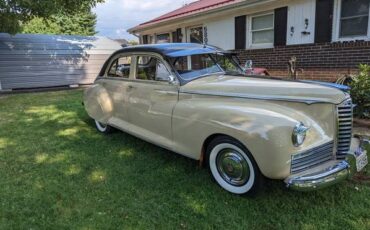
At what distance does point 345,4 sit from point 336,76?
5.94 ft

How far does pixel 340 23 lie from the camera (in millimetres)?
8195

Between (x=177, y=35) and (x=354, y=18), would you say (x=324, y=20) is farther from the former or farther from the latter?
(x=177, y=35)

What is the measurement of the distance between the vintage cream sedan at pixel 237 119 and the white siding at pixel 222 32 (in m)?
6.54

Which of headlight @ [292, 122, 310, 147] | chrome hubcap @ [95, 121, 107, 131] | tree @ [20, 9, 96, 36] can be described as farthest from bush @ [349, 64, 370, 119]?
tree @ [20, 9, 96, 36]

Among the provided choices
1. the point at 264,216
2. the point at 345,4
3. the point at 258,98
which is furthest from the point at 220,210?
the point at 345,4

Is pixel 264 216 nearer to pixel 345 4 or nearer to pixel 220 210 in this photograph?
pixel 220 210

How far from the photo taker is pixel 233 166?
139 inches

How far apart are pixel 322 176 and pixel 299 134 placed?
0.44 metres

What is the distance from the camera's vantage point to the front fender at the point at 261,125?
A: 3031 mm

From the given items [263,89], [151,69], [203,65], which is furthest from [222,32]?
[263,89]

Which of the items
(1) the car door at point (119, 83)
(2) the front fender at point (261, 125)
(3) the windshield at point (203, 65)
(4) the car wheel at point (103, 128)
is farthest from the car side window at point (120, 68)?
(2) the front fender at point (261, 125)

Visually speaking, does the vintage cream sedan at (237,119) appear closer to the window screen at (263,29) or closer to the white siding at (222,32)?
the window screen at (263,29)

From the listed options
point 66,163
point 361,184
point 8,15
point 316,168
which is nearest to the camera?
point 316,168

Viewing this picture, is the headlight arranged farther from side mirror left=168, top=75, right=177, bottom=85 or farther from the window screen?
the window screen
